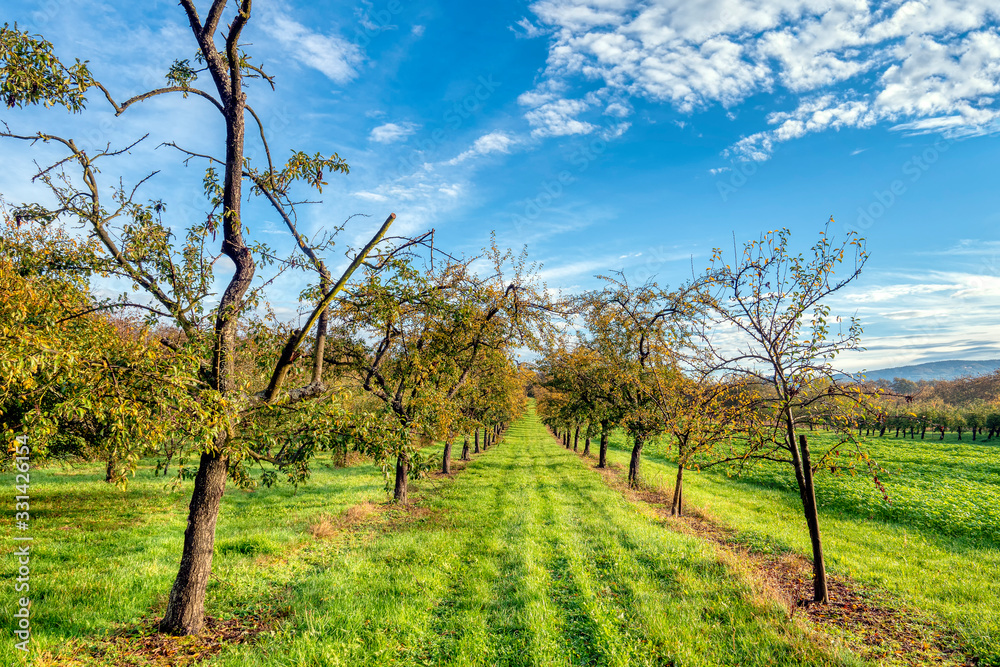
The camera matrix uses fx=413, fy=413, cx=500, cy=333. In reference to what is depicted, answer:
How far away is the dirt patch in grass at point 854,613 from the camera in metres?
7.34

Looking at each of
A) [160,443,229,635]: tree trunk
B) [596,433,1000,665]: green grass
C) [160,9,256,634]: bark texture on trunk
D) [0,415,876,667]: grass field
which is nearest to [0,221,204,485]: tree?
[160,9,256,634]: bark texture on trunk

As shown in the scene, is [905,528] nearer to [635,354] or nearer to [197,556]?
[635,354]

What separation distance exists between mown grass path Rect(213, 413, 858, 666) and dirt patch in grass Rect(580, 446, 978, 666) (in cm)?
98

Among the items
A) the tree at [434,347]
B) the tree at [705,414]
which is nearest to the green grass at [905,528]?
the tree at [705,414]

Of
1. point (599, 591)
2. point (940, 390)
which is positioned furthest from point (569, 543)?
point (940, 390)

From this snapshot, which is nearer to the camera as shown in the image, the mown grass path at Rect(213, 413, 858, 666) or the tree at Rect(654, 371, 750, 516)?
the mown grass path at Rect(213, 413, 858, 666)

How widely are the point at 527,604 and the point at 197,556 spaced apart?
6.18 m

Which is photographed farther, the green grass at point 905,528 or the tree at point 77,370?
the green grass at point 905,528

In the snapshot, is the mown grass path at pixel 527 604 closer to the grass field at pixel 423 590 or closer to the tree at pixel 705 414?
the grass field at pixel 423 590

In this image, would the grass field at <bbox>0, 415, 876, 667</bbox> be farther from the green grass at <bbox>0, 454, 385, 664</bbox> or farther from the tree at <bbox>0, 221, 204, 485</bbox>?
the tree at <bbox>0, 221, 204, 485</bbox>

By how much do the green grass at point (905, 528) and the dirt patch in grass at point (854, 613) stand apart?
500 millimetres

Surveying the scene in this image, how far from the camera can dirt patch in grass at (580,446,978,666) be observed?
7.34 meters

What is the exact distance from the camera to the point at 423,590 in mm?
9133

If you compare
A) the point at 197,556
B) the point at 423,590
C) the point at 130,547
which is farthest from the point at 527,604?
the point at 130,547
